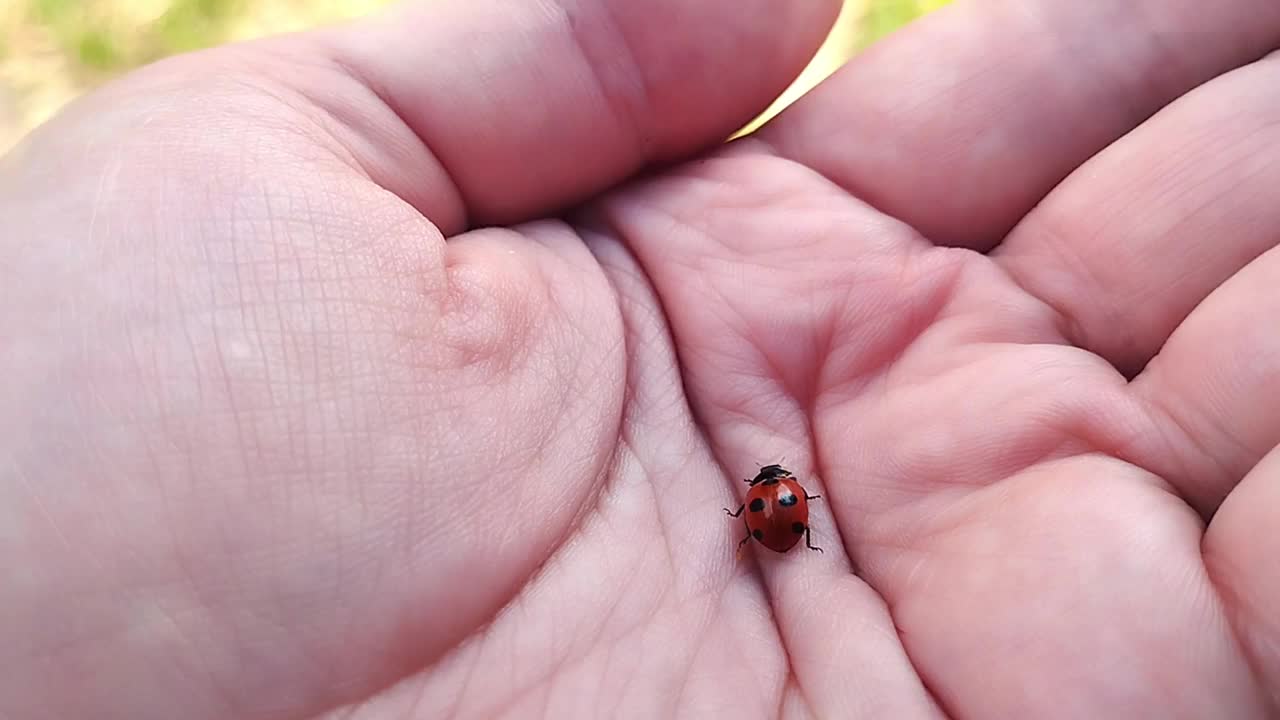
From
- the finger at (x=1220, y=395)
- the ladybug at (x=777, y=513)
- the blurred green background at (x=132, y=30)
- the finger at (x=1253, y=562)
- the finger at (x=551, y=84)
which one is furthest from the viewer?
the blurred green background at (x=132, y=30)

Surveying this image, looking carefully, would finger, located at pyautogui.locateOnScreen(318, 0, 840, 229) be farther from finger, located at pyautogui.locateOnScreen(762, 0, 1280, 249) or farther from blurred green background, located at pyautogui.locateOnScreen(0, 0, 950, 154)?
blurred green background, located at pyautogui.locateOnScreen(0, 0, 950, 154)

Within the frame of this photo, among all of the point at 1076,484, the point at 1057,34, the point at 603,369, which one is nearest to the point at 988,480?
the point at 1076,484

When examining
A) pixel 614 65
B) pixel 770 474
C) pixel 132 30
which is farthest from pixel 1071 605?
pixel 132 30

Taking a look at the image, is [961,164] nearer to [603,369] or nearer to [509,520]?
[603,369]

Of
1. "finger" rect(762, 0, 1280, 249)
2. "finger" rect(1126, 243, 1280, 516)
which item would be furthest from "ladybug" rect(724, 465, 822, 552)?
"finger" rect(762, 0, 1280, 249)

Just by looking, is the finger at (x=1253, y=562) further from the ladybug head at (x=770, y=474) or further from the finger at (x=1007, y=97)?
the finger at (x=1007, y=97)

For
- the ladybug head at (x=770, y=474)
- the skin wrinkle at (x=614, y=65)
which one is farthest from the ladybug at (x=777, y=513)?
Answer: the skin wrinkle at (x=614, y=65)

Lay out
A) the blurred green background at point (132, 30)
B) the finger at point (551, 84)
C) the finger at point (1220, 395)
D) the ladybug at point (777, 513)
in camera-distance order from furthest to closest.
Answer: the blurred green background at point (132, 30) < the finger at point (551, 84) < the ladybug at point (777, 513) < the finger at point (1220, 395)

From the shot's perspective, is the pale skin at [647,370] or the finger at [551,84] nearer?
the pale skin at [647,370]
